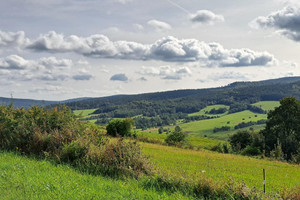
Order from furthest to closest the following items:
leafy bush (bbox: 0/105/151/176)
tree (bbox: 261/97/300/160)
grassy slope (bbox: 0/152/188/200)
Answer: tree (bbox: 261/97/300/160) < leafy bush (bbox: 0/105/151/176) < grassy slope (bbox: 0/152/188/200)

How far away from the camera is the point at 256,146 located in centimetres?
5538

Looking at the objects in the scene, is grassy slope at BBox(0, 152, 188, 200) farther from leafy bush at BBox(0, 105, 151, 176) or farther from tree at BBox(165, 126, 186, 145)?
tree at BBox(165, 126, 186, 145)

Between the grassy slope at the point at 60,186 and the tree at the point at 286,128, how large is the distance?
158 ft

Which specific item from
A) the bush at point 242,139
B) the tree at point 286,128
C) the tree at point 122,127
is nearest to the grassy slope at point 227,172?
the tree at point 122,127

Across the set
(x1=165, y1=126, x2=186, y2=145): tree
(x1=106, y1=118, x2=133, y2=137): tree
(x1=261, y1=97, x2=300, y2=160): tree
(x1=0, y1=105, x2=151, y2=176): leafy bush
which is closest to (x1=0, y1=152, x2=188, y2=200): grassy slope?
(x1=0, y1=105, x2=151, y2=176): leafy bush

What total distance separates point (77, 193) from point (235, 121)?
200618 mm

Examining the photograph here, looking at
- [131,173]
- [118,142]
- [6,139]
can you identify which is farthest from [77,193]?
[6,139]

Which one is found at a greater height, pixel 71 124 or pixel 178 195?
pixel 71 124

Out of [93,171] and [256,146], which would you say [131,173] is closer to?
[93,171]

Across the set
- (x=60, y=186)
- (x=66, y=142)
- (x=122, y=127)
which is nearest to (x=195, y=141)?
Result: (x=122, y=127)

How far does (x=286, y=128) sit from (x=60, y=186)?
173 ft

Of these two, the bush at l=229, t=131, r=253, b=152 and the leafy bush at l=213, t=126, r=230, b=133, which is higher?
the bush at l=229, t=131, r=253, b=152

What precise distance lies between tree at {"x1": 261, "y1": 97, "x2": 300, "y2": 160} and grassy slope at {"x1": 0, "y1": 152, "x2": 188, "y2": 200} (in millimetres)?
48303

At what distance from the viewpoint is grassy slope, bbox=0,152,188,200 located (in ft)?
25.4
